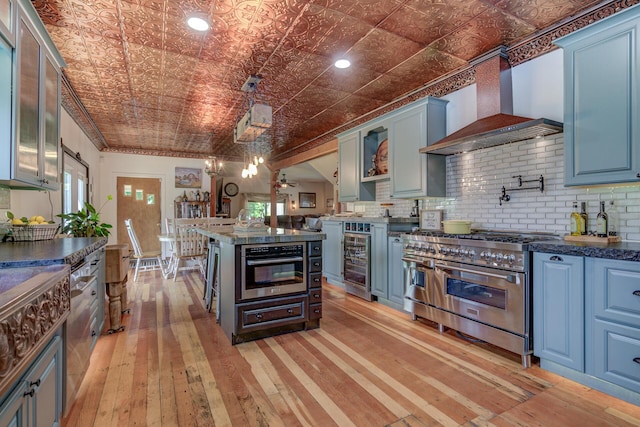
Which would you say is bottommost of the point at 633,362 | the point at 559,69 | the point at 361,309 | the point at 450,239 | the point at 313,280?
the point at 361,309

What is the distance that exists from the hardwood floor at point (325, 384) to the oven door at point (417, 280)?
287mm

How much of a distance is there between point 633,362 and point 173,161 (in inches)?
315

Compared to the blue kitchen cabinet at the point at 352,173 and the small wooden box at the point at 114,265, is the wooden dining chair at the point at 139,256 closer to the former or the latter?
the small wooden box at the point at 114,265

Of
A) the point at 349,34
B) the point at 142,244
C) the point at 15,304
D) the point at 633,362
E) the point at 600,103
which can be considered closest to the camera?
the point at 15,304

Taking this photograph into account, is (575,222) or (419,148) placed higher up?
(419,148)

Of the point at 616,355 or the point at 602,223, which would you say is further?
the point at 602,223

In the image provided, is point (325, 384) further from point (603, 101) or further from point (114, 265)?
point (603, 101)

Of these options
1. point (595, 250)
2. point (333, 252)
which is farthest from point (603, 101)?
point (333, 252)

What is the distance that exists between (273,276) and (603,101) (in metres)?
2.81

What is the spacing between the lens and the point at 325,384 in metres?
2.13

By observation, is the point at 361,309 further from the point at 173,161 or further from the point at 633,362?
the point at 173,161

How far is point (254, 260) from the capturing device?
2787 millimetres

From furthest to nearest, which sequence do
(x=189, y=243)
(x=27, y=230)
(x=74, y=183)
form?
(x=189, y=243) → (x=74, y=183) → (x=27, y=230)

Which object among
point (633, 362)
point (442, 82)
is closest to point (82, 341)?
point (633, 362)
